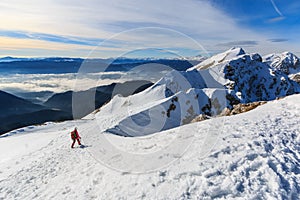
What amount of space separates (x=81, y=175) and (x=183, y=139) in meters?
6.09

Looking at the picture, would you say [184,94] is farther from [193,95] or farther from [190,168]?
[190,168]

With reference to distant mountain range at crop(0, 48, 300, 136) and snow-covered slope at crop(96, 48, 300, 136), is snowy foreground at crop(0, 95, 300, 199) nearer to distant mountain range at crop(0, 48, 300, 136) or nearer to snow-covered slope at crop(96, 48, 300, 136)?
distant mountain range at crop(0, 48, 300, 136)

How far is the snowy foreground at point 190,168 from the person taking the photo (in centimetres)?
876

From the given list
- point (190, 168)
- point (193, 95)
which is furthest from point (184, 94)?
point (190, 168)

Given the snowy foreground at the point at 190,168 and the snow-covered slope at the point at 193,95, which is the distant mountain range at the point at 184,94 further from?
the snowy foreground at the point at 190,168

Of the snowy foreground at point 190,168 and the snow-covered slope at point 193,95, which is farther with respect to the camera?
the snow-covered slope at point 193,95

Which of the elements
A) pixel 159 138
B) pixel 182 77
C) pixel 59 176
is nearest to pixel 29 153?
pixel 59 176

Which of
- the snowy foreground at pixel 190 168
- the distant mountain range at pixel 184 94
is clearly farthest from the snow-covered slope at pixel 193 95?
the snowy foreground at pixel 190 168

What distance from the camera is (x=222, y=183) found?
28.9 ft

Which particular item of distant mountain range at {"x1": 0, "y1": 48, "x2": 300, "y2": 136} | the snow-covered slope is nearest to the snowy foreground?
distant mountain range at {"x1": 0, "y1": 48, "x2": 300, "y2": 136}

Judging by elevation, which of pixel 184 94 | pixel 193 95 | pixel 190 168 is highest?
pixel 190 168

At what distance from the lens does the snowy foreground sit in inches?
345

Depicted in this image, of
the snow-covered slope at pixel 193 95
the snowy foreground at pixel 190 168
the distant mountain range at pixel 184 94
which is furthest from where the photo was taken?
the distant mountain range at pixel 184 94

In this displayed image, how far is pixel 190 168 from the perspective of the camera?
33.0ft
